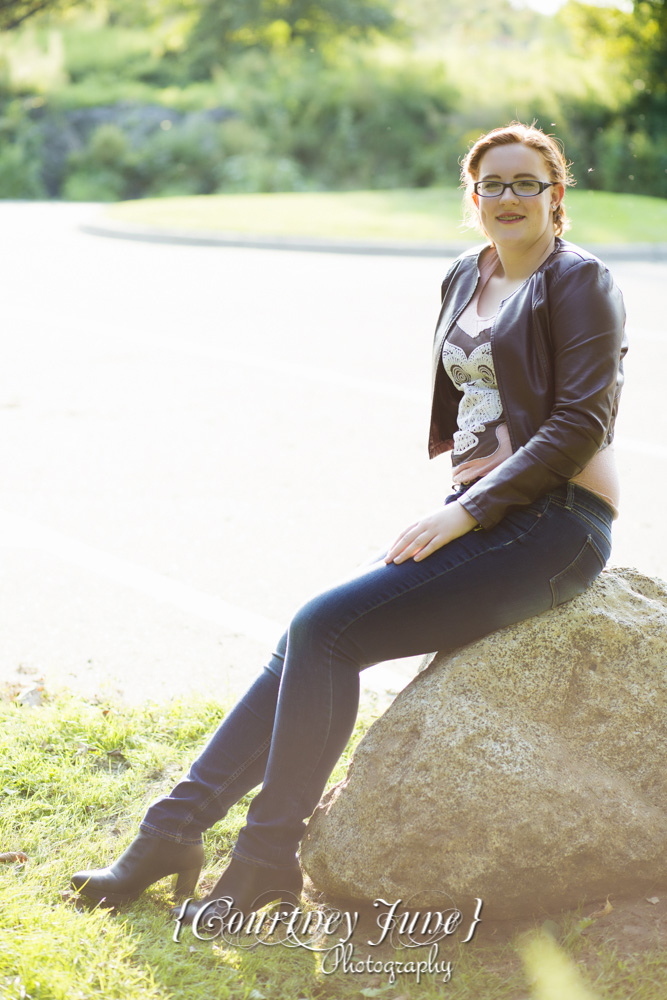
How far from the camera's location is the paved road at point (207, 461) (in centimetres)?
433

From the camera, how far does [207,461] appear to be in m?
6.37

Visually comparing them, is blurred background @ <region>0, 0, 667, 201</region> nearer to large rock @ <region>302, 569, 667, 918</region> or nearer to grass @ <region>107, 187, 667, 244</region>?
grass @ <region>107, 187, 667, 244</region>

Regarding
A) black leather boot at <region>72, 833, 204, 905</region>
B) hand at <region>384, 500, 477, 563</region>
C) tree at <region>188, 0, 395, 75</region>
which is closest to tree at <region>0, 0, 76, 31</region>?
tree at <region>188, 0, 395, 75</region>

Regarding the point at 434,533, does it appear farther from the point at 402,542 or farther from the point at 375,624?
the point at 375,624

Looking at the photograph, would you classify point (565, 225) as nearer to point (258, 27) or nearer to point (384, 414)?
point (384, 414)

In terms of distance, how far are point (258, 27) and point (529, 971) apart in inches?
1444

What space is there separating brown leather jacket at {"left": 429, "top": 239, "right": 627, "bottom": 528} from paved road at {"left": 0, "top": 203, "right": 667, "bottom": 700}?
146cm

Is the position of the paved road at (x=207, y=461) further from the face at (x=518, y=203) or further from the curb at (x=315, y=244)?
the face at (x=518, y=203)

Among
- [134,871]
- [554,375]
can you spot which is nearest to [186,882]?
[134,871]

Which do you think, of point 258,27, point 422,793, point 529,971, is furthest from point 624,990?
point 258,27

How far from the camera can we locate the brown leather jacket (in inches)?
106

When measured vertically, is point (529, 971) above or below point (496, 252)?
below

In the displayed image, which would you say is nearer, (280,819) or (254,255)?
(280,819)

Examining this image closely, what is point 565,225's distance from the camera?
3.04 m
